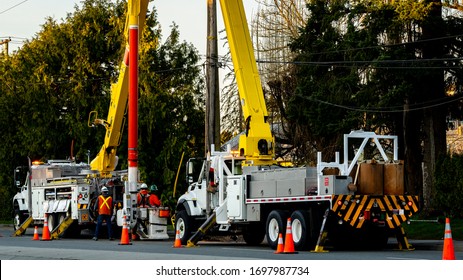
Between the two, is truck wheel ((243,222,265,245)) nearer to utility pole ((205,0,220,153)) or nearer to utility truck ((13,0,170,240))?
utility truck ((13,0,170,240))

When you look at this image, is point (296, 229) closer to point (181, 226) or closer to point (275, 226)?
point (275, 226)

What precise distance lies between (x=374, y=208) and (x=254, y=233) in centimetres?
556

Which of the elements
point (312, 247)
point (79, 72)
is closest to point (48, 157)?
point (79, 72)

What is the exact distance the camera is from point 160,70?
45.4 m

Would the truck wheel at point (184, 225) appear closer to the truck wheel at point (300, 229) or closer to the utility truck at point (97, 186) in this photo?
the utility truck at point (97, 186)

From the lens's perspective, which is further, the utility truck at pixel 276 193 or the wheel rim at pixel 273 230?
the wheel rim at pixel 273 230

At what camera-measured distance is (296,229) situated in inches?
941

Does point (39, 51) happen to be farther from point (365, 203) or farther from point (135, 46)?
point (365, 203)

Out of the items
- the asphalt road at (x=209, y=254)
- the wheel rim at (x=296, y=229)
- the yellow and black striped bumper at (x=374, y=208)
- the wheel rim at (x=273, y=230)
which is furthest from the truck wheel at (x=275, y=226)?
A: the yellow and black striped bumper at (x=374, y=208)

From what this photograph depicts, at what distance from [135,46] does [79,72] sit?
16.2 m

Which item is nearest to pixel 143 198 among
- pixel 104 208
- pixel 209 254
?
pixel 104 208

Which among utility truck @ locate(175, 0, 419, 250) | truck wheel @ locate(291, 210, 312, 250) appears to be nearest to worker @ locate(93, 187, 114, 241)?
utility truck @ locate(175, 0, 419, 250)

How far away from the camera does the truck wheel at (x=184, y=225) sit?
28.2 meters

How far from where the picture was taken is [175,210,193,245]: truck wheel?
2817cm
